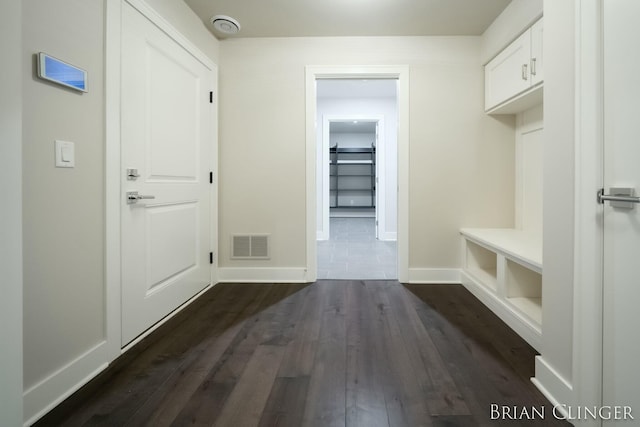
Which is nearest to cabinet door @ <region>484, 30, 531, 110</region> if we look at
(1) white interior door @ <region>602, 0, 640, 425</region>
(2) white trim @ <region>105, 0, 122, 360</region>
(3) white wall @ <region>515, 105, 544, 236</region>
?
(3) white wall @ <region>515, 105, 544, 236</region>

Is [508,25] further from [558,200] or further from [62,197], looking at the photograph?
[62,197]

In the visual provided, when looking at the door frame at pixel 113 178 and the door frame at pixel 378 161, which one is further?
the door frame at pixel 378 161

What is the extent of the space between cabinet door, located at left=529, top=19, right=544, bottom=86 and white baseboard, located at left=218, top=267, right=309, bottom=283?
240 centimetres

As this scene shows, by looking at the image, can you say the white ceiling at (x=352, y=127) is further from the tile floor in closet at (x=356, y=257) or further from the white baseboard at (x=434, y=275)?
the white baseboard at (x=434, y=275)

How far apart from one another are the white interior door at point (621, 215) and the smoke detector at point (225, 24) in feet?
8.23

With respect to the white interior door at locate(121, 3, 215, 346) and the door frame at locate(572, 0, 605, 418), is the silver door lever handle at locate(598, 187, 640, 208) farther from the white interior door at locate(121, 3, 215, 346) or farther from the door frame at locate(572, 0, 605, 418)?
the white interior door at locate(121, 3, 215, 346)

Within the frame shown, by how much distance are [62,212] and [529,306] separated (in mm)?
2649

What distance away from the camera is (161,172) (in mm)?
2066

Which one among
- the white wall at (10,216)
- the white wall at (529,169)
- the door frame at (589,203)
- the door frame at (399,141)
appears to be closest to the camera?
the white wall at (10,216)

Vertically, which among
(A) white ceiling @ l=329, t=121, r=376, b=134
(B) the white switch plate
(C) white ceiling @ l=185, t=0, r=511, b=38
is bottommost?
(B) the white switch plate

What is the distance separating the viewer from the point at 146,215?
1912mm

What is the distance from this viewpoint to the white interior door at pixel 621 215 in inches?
39.3

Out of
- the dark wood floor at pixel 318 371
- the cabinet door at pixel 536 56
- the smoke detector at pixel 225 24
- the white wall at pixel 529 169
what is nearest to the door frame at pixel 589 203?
the dark wood floor at pixel 318 371

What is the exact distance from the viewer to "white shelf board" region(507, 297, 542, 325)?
183cm
